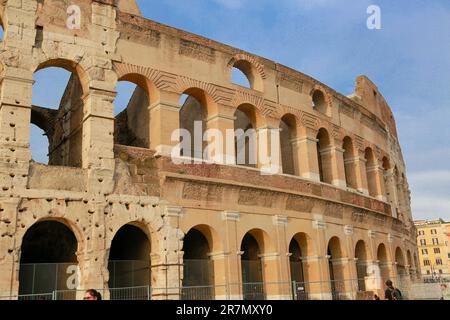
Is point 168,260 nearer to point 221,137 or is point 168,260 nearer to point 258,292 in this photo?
point 258,292

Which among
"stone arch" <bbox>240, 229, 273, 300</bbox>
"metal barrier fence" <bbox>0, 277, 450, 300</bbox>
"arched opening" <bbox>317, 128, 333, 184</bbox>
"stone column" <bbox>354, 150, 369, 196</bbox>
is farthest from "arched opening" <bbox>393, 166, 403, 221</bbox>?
"stone arch" <bbox>240, 229, 273, 300</bbox>

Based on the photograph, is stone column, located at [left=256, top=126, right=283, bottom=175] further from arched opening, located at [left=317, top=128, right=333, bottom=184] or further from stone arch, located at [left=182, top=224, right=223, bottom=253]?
arched opening, located at [left=317, top=128, right=333, bottom=184]

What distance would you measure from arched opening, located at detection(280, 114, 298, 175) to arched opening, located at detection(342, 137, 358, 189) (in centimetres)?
264

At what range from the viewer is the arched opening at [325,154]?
18.7m

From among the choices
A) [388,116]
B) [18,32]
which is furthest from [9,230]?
[388,116]

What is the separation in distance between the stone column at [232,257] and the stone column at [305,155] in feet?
12.3

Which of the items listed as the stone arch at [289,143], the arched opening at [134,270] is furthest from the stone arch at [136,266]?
the stone arch at [289,143]

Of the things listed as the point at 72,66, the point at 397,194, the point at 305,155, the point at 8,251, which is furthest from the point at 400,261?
the point at 8,251

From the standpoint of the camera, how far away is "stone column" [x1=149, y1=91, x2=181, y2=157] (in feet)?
44.2

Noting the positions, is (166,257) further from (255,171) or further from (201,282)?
(255,171)

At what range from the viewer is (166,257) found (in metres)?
12.7

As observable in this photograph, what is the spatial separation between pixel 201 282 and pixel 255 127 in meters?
5.31

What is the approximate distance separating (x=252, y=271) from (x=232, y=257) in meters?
1.83

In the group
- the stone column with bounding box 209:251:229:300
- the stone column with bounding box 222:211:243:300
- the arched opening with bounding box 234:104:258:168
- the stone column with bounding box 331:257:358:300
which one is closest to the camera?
the stone column with bounding box 209:251:229:300
